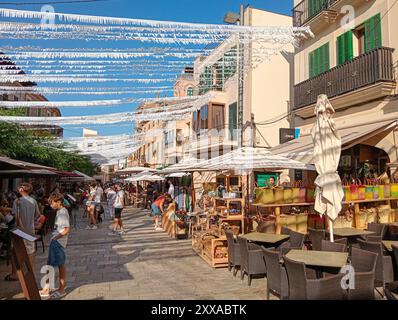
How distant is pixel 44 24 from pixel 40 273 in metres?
5.06

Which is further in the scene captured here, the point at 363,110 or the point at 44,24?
the point at 363,110

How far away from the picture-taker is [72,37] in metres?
6.64

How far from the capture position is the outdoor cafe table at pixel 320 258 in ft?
15.1

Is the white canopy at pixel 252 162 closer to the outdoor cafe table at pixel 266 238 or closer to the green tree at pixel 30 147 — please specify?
the outdoor cafe table at pixel 266 238

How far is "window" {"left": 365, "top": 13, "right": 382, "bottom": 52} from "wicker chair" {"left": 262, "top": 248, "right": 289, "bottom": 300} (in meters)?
8.63

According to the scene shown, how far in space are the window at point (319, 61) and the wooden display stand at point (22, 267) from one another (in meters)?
12.1

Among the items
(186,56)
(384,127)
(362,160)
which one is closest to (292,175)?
(362,160)

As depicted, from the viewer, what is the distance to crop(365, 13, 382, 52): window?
1059 cm

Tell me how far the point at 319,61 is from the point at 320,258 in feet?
34.8

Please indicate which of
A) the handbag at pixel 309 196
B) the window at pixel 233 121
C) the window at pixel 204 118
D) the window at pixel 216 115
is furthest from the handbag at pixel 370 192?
the window at pixel 204 118

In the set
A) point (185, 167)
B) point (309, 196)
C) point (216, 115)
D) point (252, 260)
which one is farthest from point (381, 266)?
point (216, 115)

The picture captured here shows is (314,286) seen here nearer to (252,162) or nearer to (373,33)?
(252,162)

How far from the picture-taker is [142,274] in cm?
706
